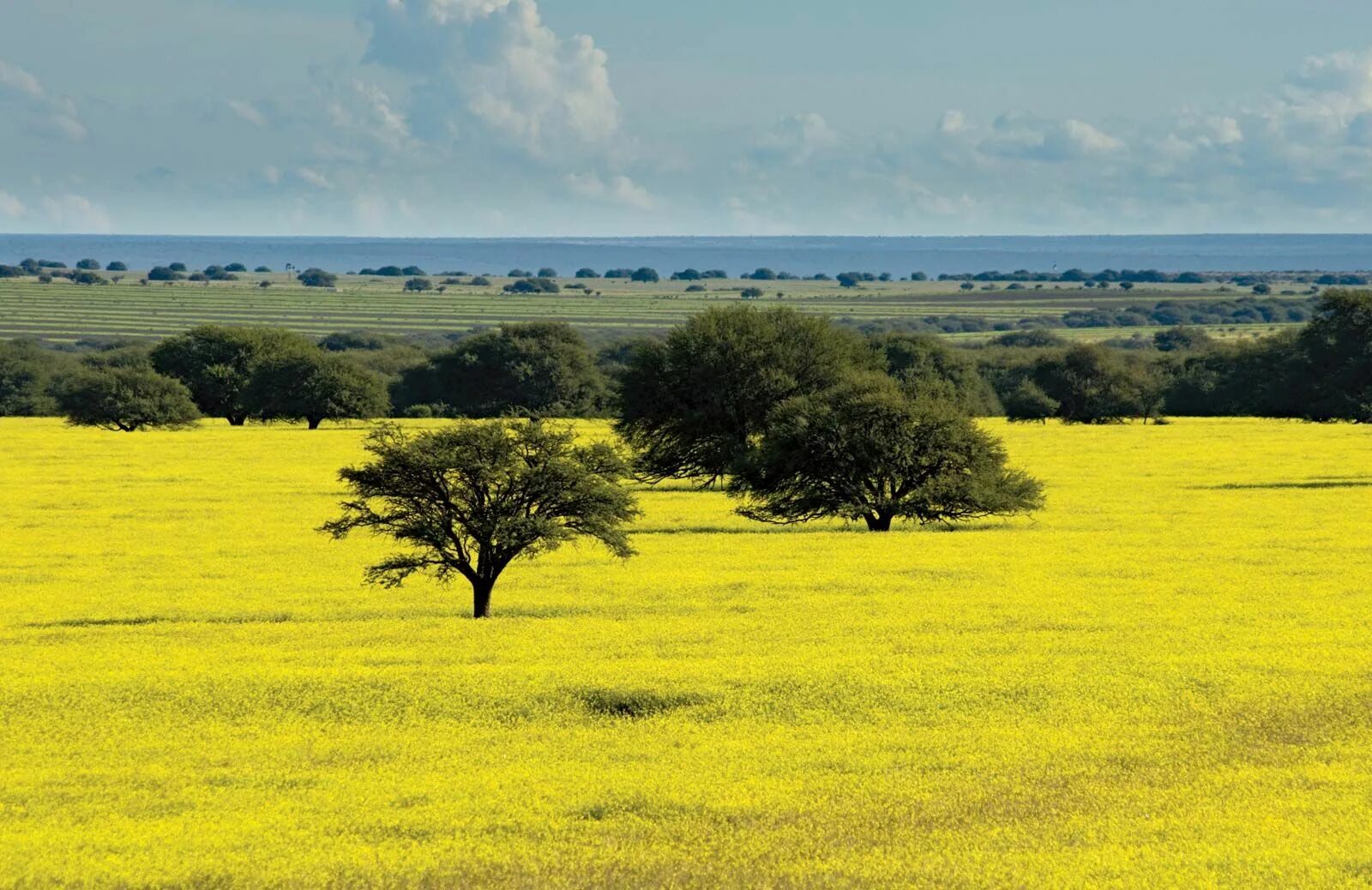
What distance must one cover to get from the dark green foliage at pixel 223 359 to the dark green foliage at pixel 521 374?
968 centimetres

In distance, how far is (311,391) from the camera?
95125 mm

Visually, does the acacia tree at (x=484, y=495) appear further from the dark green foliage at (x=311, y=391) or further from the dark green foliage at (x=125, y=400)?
the dark green foliage at (x=311, y=391)

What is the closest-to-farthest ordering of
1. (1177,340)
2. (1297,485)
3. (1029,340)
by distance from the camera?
(1297,485) < (1177,340) < (1029,340)

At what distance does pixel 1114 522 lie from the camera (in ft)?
149

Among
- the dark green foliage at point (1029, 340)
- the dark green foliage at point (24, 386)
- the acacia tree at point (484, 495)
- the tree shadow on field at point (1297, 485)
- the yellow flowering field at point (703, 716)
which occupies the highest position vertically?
the acacia tree at point (484, 495)

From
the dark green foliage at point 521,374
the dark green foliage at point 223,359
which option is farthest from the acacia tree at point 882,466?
the dark green foliage at point 223,359

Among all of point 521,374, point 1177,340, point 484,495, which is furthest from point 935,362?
point 484,495

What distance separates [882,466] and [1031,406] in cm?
5732

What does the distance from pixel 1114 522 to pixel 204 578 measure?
24.3m

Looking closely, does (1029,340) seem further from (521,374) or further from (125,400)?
(125,400)

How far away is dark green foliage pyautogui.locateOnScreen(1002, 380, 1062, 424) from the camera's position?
327 feet

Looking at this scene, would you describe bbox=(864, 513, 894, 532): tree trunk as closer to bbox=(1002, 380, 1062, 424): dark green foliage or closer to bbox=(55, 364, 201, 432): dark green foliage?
bbox=(55, 364, 201, 432): dark green foliage

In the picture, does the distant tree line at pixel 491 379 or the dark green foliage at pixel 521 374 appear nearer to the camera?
the distant tree line at pixel 491 379

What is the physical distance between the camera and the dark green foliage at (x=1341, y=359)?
61219mm
